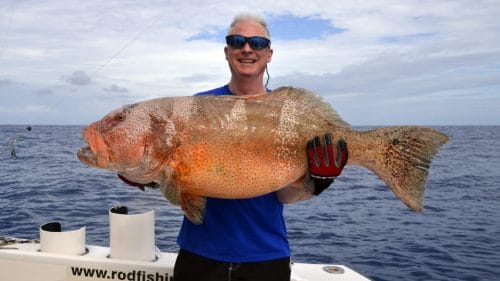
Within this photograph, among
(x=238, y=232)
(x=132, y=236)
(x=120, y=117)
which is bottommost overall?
(x=132, y=236)

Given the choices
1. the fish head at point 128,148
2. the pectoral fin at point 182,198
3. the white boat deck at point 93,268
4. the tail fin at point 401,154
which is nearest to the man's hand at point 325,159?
the tail fin at point 401,154

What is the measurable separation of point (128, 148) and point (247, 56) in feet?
3.69

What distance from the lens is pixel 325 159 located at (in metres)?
3.15

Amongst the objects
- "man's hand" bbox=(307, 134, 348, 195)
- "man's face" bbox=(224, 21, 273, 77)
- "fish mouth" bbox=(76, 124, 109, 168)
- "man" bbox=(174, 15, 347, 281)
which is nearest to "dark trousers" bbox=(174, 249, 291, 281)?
"man" bbox=(174, 15, 347, 281)

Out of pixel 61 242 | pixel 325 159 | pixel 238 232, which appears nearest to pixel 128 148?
pixel 238 232

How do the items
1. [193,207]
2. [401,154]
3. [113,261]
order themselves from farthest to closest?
[113,261] < [401,154] < [193,207]

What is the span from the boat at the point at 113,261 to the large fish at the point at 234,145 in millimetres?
1858

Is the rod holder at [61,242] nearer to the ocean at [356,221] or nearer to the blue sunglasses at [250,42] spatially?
the ocean at [356,221]

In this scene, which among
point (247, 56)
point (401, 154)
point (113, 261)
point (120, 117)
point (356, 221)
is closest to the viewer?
point (120, 117)

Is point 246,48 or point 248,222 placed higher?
point 246,48

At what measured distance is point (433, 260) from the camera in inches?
439

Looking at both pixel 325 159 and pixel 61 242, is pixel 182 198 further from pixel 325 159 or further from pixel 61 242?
pixel 61 242

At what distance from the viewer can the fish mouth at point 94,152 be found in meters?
3.09

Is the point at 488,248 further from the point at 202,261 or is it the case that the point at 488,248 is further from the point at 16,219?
the point at 16,219
